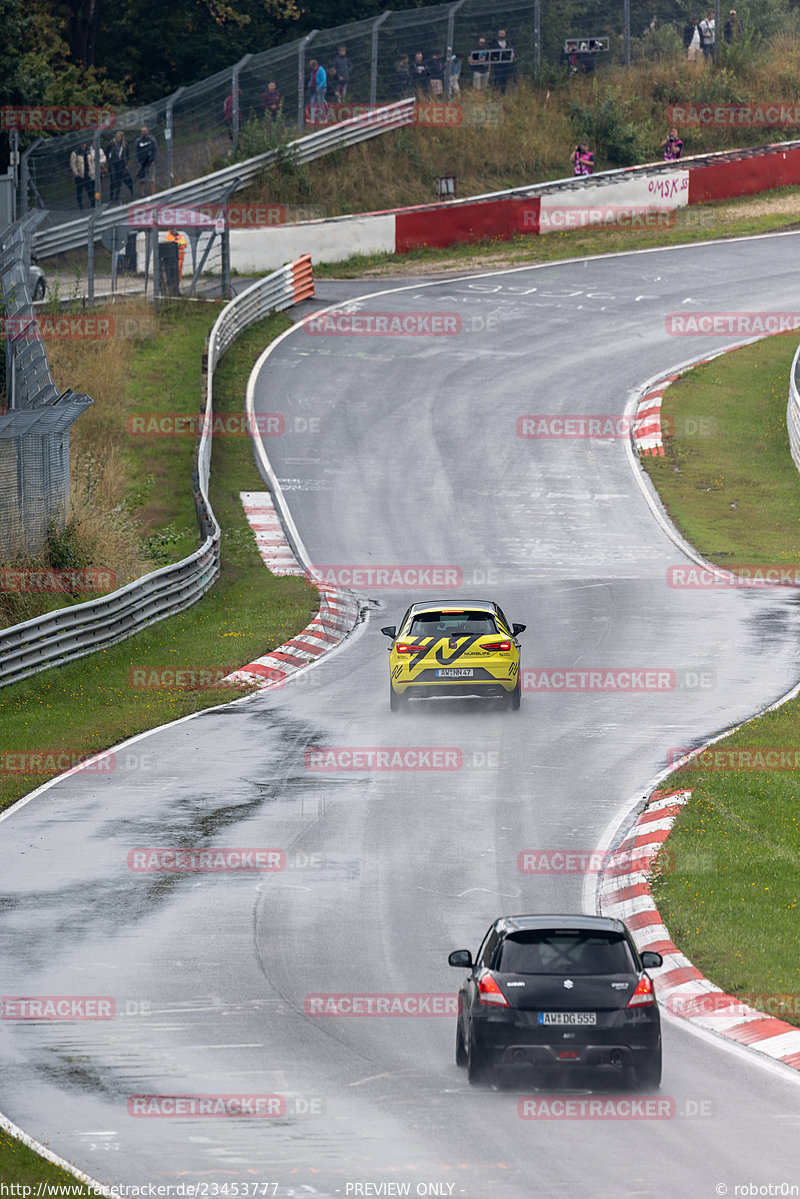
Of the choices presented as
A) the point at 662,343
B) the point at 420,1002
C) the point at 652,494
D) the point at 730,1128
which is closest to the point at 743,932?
the point at 420,1002

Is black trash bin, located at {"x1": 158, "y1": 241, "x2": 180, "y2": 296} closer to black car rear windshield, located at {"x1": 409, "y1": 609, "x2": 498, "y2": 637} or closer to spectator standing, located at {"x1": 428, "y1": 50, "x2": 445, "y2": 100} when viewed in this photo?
spectator standing, located at {"x1": 428, "y1": 50, "x2": 445, "y2": 100}

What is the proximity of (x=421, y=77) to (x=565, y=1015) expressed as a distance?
53707 mm

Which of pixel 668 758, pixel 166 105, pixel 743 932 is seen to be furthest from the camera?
pixel 166 105

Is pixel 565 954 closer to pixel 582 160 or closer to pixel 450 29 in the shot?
pixel 582 160

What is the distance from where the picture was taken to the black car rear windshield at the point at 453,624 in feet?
74.6

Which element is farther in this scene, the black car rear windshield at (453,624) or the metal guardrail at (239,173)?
the metal guardrail at (239,173)

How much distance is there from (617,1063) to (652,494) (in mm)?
27888

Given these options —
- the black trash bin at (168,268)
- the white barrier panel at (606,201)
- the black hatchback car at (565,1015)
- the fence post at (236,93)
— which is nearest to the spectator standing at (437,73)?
the white barrier panel at (606,201)

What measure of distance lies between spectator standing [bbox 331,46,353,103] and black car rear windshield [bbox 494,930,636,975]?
4976cm

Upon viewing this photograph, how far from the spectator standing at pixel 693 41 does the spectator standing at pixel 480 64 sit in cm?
935

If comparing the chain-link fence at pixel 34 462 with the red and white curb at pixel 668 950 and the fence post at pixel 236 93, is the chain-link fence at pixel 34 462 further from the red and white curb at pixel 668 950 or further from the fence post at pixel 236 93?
the fence post at pixel 236 93

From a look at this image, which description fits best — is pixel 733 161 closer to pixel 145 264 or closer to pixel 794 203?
pixel 794 203

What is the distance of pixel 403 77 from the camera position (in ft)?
194

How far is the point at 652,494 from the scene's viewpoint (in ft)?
123
